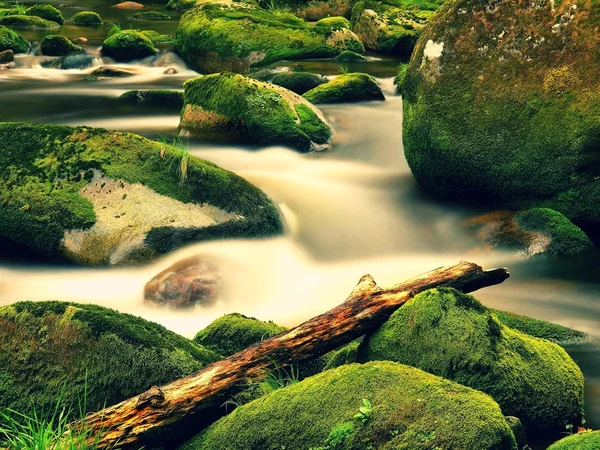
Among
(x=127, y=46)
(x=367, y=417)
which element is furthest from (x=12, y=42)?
(x=367, y=417)

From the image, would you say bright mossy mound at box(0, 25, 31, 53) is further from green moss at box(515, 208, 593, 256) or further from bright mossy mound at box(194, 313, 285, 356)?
bright mossy mound at box(194, 313, 285, 356)

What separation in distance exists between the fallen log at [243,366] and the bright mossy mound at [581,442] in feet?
4.70

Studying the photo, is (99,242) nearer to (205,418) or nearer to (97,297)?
(97,297)

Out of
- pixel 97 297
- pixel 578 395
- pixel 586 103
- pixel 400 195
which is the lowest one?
pixel 97 297

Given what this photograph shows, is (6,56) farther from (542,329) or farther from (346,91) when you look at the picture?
(542,329)

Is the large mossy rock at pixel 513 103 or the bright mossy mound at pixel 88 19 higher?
the large mossy rock at pixel 513 103

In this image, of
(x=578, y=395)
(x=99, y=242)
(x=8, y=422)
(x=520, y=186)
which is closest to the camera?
(x=8, y=422)

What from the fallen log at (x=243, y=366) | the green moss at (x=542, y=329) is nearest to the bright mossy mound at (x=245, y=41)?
the green moss at (x=542, y=329)

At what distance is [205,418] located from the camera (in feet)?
16.5

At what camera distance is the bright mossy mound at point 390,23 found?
2017cm

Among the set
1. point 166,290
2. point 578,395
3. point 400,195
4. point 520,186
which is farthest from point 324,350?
point 400,195

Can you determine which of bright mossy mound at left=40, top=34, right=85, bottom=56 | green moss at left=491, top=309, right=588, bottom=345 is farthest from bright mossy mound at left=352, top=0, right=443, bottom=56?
green moss at left=491, top=309, right=588, bottom=345

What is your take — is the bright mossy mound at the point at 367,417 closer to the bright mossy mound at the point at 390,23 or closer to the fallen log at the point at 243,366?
the fallen log at the point at 243,366

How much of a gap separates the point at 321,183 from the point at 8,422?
6.54 meters
